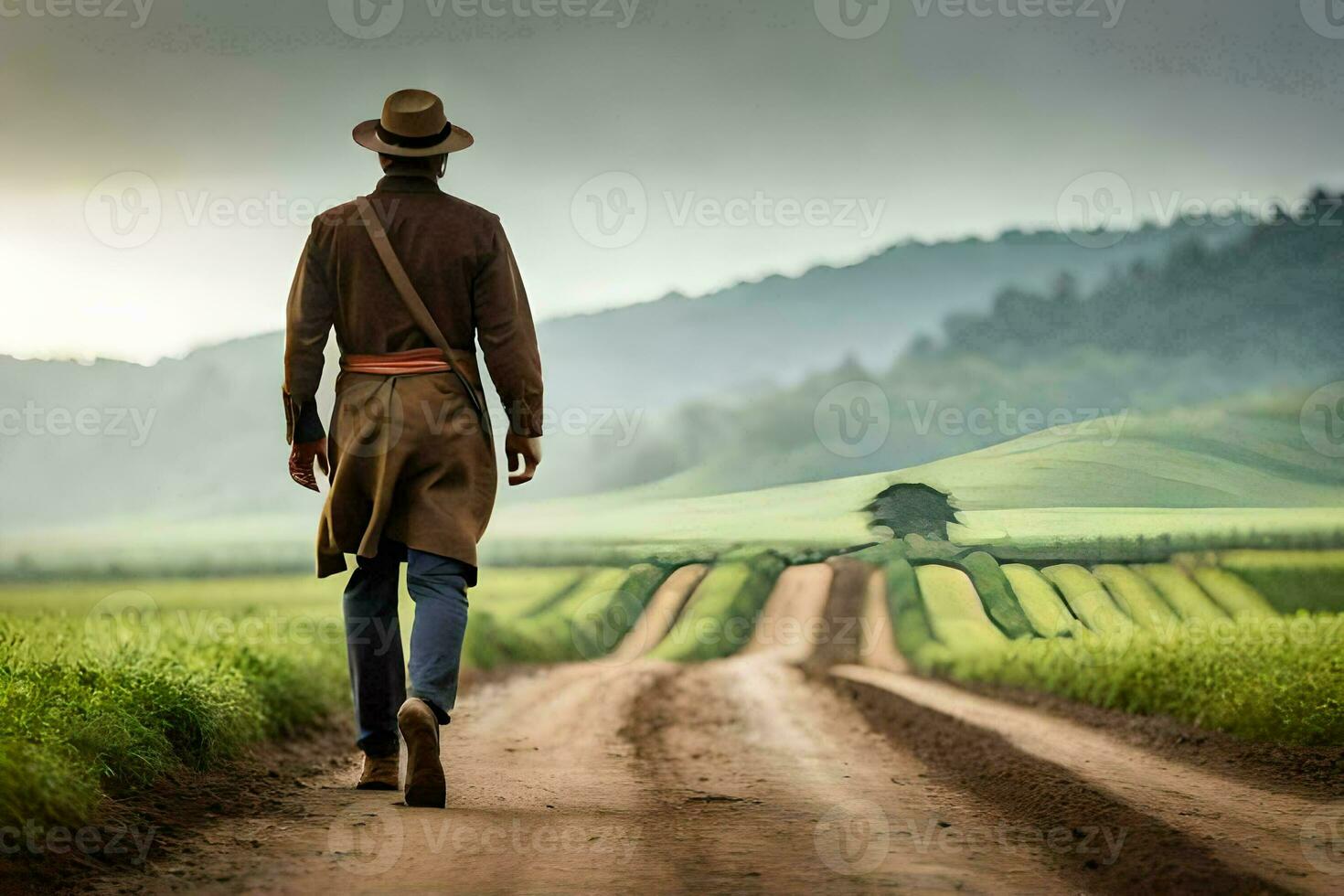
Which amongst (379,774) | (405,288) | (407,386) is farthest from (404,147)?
(379,774)

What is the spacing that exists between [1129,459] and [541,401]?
4.63 meters

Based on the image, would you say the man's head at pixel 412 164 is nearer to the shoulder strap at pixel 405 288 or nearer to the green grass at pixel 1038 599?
the shoulder strap at pixel 405 288

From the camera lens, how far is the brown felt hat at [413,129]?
461 cm

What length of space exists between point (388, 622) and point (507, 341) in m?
1.14

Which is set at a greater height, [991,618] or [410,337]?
[410,337]

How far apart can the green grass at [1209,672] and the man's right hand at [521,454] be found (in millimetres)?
4501

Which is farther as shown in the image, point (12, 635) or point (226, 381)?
point (226, 381)

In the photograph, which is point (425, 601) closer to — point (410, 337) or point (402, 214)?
point (410, 337)

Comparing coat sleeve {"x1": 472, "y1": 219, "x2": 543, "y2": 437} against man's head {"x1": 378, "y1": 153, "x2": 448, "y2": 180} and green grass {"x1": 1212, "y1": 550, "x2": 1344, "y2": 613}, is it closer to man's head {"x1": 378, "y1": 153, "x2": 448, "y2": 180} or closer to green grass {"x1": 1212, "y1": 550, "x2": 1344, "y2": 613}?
man's head {"x1": 378, "y1": 153, "x2": 448, "y2": 180}

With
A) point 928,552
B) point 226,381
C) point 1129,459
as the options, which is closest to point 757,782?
point 928,552

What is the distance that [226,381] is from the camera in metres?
8.78

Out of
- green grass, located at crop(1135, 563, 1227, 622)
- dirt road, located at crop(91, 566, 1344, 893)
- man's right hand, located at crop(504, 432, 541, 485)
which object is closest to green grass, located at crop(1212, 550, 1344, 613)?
green grass, located at crop(1135, 563, 1227, 622)

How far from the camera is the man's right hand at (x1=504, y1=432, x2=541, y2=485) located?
4602mm

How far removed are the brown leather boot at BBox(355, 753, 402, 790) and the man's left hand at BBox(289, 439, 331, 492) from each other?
3.43ft
